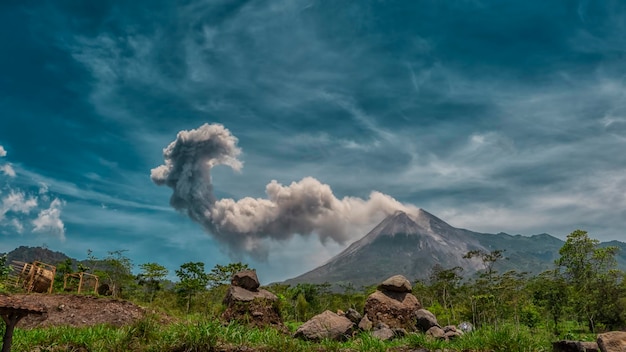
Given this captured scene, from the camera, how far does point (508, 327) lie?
1249 cm

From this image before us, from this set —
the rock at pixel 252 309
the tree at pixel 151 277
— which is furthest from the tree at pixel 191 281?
the rock at pixel 252 309

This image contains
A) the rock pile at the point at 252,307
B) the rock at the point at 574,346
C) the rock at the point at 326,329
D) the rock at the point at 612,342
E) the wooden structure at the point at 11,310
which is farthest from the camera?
the rock pile at the point at 252,307

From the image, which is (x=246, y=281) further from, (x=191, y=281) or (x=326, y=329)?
(x=191, y=281)

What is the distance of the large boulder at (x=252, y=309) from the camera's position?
19.9 m

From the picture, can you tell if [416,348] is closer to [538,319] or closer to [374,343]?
[374,343]

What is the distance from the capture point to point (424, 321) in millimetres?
23250

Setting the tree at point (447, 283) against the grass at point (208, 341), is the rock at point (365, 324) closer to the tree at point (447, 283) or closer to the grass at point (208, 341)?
the grass at point (208, 341)

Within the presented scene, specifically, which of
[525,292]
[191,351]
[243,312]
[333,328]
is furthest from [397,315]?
[525,292]

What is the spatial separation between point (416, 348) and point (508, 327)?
2.77m

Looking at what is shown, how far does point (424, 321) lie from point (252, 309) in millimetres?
9690

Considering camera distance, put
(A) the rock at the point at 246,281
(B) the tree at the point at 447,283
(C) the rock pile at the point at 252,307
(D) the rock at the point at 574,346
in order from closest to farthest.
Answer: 1. (D) the rock at the point at 574,346
2. (C) the rock pile at the point at 252,307
3. (A) the rock at the point at 246,281
4. (B) the tree at the point at 447,283

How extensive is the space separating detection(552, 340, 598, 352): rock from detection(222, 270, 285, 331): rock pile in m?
11.3

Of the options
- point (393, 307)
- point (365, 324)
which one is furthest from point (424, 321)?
point (365, 324)

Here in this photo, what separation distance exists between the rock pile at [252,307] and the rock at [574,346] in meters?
11.3
